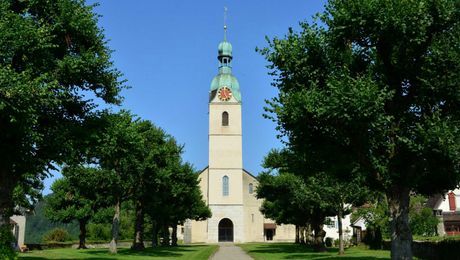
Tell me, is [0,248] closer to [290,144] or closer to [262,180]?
[290,144]

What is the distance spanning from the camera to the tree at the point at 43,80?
765 inches

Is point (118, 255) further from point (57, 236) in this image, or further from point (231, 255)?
point (57, 236)

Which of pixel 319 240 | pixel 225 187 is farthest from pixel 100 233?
pixel 319 240

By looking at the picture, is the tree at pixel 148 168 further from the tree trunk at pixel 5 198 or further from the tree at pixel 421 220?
the tree at pixel 421 220

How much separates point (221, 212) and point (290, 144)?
62.3m

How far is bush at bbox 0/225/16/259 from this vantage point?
19.0 metres

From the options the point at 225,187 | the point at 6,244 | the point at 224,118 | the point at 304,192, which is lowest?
the point at 6,244

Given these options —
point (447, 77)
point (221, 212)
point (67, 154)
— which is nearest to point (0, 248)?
point (67, 154)

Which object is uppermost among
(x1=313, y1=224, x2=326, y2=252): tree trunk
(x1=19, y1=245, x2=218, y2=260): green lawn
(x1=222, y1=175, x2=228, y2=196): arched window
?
(x1=222, y1=175, x2=228, y2=196): arched window

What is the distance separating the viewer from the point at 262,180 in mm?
59031

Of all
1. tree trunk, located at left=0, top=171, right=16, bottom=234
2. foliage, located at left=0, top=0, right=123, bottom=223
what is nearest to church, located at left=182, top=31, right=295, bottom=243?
foliage, located at left=0, top=0, right=123, bottom=223

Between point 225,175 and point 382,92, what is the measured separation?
221 feet

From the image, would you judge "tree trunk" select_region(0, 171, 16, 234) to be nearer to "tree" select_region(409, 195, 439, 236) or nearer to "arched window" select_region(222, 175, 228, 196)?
"tree" select_region(409, 195, 439, 236)

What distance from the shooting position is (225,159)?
277ft
